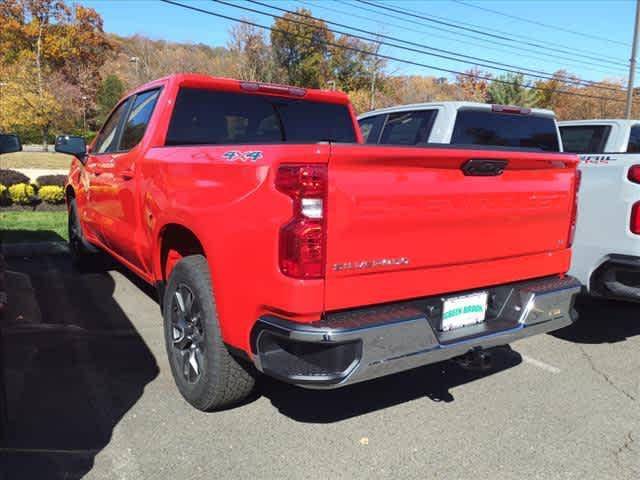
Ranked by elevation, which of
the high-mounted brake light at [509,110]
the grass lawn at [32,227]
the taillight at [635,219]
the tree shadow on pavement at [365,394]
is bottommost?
the grass lawn at [32,227]

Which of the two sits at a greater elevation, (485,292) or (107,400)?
(485,292)

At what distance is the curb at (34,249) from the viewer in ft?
22.7

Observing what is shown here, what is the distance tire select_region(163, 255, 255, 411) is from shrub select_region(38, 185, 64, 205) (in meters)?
8.05

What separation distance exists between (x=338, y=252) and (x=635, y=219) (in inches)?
106

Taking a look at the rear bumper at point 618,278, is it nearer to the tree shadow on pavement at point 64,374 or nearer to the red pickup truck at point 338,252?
the red pickup truck at point 338,252

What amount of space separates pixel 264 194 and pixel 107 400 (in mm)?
1845

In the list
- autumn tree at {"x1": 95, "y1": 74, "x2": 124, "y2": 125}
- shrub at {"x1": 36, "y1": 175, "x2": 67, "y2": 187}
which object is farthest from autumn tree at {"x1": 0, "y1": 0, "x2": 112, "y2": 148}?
shrub at {"x1": 36, "y1": 175, "x2": 67, "y2": 187}

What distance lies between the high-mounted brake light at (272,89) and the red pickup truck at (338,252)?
0.57 meters

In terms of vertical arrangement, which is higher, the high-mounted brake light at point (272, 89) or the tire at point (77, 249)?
the high-mounted brake light at point (272, 89)

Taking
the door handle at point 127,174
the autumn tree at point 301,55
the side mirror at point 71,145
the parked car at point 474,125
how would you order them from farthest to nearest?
the autumn tree at point 301,55, the parked car at point 474,125, the side mirror at point 71,145, the door handle at point 127,174

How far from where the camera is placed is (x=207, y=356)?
296cm

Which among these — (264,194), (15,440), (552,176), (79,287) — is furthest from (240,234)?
(79,287)

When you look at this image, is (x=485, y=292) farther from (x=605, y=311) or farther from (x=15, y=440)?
(x=605, y=311)

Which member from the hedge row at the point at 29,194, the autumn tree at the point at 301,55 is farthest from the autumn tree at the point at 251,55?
the hedge row at the point at 29,194
